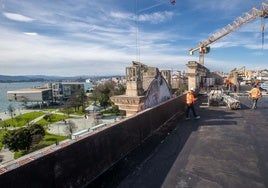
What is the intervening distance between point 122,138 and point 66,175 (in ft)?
7.11

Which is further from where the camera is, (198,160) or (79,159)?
(198,160)

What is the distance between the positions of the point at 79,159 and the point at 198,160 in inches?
118

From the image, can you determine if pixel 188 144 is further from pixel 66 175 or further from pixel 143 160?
pixel 66 175

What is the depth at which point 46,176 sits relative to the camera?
3.74 metres

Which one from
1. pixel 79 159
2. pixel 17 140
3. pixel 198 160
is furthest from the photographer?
pixel 17 140

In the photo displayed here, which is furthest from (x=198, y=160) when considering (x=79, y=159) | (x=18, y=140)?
(x=18, y=140)

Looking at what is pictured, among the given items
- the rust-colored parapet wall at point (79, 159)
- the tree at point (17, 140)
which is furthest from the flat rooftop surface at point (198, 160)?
the tree at point (17, 140)

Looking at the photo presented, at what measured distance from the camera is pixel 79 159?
14.7 feet

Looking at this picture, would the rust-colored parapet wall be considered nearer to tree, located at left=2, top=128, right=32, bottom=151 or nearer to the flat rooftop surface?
the flat rooftop surface

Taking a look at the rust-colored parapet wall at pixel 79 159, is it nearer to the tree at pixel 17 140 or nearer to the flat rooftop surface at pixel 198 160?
the flat rooftop surface at pixel 198 160

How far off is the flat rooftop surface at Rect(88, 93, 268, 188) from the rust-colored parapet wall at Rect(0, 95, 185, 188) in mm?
282

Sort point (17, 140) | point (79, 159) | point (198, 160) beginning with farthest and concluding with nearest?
1. point (17, 140)
2. point (198, 160)
3. point (79, 159)

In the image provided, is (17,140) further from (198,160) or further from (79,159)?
(198,160)

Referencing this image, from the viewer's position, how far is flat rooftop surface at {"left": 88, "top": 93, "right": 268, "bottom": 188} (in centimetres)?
466
